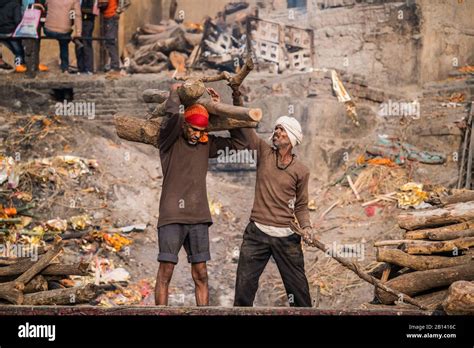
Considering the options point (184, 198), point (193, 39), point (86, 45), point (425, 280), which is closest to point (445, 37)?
point (193, 39)

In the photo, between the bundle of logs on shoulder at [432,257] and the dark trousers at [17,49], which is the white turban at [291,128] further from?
the dark trousers at [17,49]

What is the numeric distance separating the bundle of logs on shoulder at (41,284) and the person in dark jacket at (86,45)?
8802 millimetres

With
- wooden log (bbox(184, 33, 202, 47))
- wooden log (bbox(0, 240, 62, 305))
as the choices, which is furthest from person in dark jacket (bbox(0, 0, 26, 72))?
wooden log (bbox(0, 240, 62, 305))

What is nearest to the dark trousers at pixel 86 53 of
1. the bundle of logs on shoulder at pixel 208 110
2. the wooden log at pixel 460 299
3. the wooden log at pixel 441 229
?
the bundle of logs on shoulder at pixel 208 110

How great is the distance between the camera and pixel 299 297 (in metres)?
10.5

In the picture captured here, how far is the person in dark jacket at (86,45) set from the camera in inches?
766

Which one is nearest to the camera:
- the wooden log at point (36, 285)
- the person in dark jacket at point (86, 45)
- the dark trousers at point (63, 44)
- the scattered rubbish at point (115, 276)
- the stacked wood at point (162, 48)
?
the wooden log at point (36, 285)

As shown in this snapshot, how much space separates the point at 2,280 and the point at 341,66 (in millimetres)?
9870

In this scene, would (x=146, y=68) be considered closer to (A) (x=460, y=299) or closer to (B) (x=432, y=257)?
(B) (x=432, y=257)

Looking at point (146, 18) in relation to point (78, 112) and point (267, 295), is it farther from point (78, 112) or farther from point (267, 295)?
point (267, 295)

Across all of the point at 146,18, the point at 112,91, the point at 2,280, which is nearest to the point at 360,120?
the point at 112,91

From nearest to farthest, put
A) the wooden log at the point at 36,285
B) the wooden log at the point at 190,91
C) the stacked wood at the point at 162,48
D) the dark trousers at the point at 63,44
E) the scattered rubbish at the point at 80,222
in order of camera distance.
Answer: the wooden log at the point at 190,91 → the wooden log at the point at 36,285 → the scattered rubbish at the point at 80,222 → the dark trousers at the point at 63,44 → the stacked wood at the point at 162,48

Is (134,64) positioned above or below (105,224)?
above

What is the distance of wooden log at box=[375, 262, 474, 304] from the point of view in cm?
991
